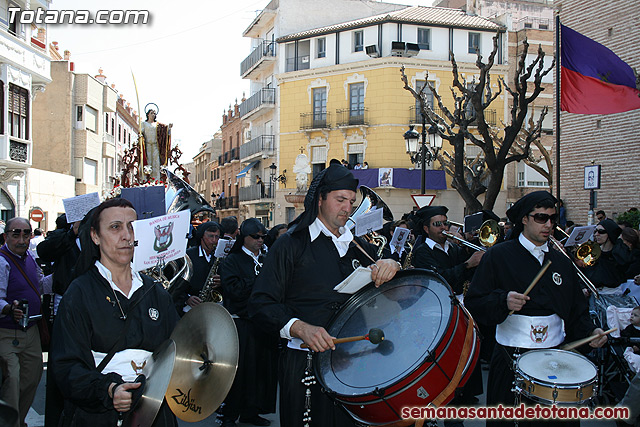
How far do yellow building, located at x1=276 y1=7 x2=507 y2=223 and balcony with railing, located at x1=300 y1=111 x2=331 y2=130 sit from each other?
0.07 m

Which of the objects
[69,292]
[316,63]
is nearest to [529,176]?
[316,63]

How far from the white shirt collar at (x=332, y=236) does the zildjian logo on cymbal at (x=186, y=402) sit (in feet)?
4.21

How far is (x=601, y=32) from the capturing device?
1747 centimetres

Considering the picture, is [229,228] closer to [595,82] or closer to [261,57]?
[595,82]

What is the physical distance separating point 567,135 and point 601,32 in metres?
3.17

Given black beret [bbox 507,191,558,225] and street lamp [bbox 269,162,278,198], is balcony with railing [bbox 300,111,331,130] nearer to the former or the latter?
street lamp [bbox 269,162,278,198]

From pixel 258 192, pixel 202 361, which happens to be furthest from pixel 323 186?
pixel 258 192

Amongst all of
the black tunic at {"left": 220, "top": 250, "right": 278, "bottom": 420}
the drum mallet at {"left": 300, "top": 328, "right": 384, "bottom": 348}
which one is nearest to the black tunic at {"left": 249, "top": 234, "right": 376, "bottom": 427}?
the drum mallet at {"left": 300, "top": 328, "right": 384, "bottom": 348}

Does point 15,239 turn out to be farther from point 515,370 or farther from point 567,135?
point 567,135

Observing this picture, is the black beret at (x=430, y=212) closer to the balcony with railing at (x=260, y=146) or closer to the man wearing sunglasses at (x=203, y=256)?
the man wearing sunglasses at (x=203, y=256)

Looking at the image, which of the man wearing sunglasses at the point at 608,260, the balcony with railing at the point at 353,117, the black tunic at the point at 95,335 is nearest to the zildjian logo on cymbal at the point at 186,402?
the black tunic at the point at 95,335

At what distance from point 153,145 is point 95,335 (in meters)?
9.28

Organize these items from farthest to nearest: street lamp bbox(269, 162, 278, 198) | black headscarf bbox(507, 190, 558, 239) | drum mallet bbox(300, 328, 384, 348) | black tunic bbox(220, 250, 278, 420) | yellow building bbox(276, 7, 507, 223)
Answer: street lamp bbox(269, 162, 278, 198), yellow building bbox(276, 7, 507, 223), black tunic bbox(220, 250, 278, 420), black headscarf bbox(507, 190, 558, 239), drum mallet bbox(300, 328, 384, 348)

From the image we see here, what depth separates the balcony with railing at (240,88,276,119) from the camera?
40.4m
